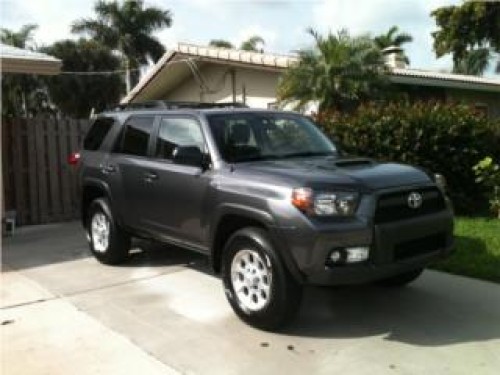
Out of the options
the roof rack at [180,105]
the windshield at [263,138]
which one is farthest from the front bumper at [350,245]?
the roof rack at [180,105]

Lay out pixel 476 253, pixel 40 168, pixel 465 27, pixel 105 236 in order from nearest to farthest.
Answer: pixel 476 253 → pixel 105 236 → pixel 40 168 → pixel 465 27

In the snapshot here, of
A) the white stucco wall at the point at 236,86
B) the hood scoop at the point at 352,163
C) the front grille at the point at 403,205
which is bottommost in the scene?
the front grille at the point at 403,205

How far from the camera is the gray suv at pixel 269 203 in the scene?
5.24 meters

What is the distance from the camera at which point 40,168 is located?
39.4 feet

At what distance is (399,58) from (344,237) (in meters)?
19.5

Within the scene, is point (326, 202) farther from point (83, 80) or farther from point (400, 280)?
point (83, 80)

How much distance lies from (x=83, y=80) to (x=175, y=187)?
123 ft

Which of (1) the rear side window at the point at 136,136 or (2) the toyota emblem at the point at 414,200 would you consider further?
(1) the rear side window at the point at 136,136

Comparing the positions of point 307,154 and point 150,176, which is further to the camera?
point 150,176

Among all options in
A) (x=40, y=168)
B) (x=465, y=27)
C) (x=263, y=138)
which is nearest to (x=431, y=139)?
(x=263, y=138)

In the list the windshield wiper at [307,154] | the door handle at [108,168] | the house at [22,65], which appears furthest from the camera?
the house at [22,65]

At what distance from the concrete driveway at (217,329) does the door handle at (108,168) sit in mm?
1175

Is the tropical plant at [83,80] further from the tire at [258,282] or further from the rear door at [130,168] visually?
the tire at [258,282]

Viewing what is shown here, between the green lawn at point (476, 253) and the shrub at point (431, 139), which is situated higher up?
the shrub at point (431, 139)
